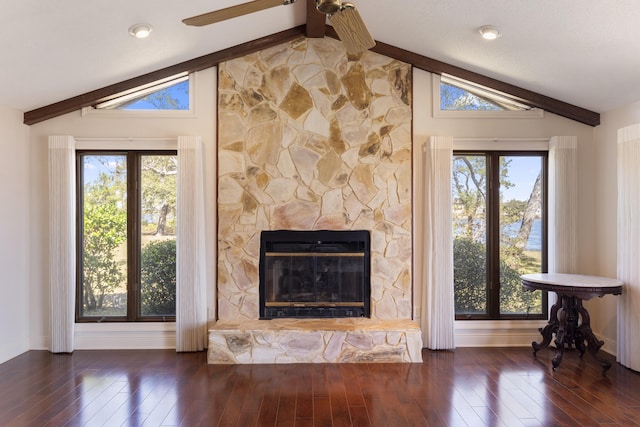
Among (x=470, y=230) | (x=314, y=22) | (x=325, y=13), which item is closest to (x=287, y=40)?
(x=314, y=22)

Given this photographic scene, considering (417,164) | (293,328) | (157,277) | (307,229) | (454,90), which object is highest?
(454,90)

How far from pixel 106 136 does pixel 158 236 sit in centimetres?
118

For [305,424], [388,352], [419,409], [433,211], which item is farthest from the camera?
[433,211]

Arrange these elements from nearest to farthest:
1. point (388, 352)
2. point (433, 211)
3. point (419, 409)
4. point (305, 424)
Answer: point (305, 424)
point (419, 409)
point (388, 352)
point (433, 211)

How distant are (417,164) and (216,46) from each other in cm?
240

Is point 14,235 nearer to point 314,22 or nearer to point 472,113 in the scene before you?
point 314,22

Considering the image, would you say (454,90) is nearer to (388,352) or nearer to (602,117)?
(602,117)

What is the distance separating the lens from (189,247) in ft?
14.0

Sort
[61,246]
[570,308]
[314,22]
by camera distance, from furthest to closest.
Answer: [61,246]
[314,22]
[570,308]

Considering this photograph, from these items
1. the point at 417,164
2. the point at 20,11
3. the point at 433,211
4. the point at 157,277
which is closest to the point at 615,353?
the point at 433,211

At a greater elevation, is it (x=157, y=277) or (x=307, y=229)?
(x=307, y=229)

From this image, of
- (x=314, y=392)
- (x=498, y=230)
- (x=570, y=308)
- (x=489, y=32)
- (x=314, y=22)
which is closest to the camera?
(x=314, y=392)

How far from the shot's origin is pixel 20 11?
9.07 ft

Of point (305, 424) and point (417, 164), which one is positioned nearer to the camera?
point (305, 424)
